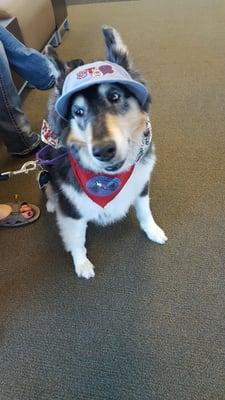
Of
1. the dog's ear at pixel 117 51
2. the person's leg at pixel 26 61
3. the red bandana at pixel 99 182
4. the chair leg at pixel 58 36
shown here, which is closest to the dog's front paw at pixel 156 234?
the red bandana at pixel 99 182

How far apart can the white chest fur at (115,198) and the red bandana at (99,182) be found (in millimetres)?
32

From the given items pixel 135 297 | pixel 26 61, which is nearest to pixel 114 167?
pixel 135 297

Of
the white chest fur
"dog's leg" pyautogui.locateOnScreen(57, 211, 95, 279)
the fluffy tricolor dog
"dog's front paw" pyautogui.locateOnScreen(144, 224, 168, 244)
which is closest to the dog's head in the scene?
the fluffy tricolor dog

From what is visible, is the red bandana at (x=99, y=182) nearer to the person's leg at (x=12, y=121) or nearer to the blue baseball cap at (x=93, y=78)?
the blue baseball cap at (x=93, y=78)

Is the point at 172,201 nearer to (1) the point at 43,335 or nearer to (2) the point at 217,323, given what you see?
(2) the point at 217,323

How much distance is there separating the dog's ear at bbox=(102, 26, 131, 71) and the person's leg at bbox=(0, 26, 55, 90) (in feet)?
3.77

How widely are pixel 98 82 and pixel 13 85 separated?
1.26 meters

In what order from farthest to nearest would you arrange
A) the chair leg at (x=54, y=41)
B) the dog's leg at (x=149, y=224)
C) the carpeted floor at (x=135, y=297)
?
the chair leg at (x=54, y=41) → the dog's leg at (x=149, y=224) → the carpeted floor at (x=135, y=297)

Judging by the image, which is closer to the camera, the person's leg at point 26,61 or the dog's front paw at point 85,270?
the dog's front paw at point 85,270

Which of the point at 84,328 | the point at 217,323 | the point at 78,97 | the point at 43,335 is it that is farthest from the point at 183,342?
the point at 78,97

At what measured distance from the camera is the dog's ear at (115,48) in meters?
1.19

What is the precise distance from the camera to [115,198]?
1.50 meters

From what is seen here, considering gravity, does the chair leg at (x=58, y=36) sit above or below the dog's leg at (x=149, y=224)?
above

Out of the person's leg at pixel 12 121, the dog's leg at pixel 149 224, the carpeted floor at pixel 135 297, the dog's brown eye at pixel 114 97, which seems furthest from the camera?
the person's leg at pixel 12 121
